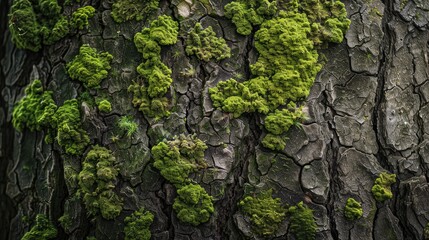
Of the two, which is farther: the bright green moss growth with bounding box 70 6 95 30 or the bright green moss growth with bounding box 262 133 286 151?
the bright green moss growth with bounding box 70 6 95 30

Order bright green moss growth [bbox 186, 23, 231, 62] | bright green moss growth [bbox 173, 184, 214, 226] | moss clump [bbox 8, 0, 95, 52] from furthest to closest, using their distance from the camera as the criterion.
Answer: moss clump [bbox 8, 0, 95, 52], bright green moss growth [bbox 186, 23, 231, 62], bright green moss growth [bbox 173, 184, 214, 226]

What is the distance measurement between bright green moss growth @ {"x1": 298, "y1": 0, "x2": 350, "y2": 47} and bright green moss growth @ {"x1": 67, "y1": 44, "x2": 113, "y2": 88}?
939 mm

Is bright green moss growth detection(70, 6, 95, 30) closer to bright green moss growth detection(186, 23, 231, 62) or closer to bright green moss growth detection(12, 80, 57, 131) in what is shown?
bright green moss growth detection(12, 80, 57, 131)

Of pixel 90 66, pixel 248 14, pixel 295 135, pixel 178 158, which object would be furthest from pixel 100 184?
pixel 248 14

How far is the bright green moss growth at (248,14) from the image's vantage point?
209 cm

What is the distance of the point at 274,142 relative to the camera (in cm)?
200

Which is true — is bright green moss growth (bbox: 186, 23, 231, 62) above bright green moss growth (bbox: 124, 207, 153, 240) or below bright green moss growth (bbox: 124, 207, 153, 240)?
above

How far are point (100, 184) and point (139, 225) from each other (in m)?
0.25

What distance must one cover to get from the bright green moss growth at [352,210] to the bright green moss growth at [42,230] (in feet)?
4.39

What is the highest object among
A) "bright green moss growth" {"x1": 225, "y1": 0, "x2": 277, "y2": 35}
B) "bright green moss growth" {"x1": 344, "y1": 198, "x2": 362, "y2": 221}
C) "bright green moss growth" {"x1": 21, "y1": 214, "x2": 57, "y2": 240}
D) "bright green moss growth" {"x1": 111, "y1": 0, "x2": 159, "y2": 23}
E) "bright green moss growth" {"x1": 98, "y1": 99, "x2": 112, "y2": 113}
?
"bright green moss growth" {"x1": 225, "y1": 0, "x2": 277, "y2": 35}

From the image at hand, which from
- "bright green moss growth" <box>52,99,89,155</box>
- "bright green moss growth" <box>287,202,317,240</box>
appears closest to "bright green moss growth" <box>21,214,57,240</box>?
"bright green moss growth" <box>52,99,89,155</box>

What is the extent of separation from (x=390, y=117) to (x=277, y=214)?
683 millimetres

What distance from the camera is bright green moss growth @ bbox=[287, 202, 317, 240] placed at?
6.46ft

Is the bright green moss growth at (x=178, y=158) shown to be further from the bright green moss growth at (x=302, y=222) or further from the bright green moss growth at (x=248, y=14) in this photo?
the bright green moss growth at (x=248, y=14)
